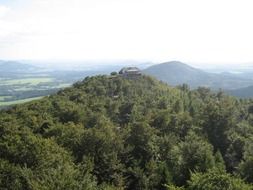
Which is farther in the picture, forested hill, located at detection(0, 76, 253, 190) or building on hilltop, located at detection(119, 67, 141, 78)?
building on hilltop, located at detection(119, 67, 141, 78)

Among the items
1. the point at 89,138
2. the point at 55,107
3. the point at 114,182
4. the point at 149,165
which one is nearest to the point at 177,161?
the point at 149,165

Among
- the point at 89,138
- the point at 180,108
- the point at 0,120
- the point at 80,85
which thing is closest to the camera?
the point at 89,138

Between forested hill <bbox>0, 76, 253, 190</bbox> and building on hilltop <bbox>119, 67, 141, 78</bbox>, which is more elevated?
building on hilltop <bbox>119, 67, 141, 78</bbox>

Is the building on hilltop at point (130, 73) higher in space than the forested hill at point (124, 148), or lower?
higher

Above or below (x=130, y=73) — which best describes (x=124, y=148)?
below

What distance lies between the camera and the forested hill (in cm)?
3981

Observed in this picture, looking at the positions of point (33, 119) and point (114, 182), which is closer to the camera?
point (114, 182)

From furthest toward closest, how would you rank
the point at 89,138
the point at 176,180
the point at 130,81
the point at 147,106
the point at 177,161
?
1. the point at 130,81
2. the point at 147,106
3. the point at 89,138
4. the point at 177,161
5. the point at 176,180

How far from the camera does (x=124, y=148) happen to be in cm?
5866

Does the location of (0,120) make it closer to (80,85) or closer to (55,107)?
(55,107)

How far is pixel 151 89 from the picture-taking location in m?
116

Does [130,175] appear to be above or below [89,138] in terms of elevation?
below

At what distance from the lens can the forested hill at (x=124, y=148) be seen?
1567 inches

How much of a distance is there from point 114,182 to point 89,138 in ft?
29.0
